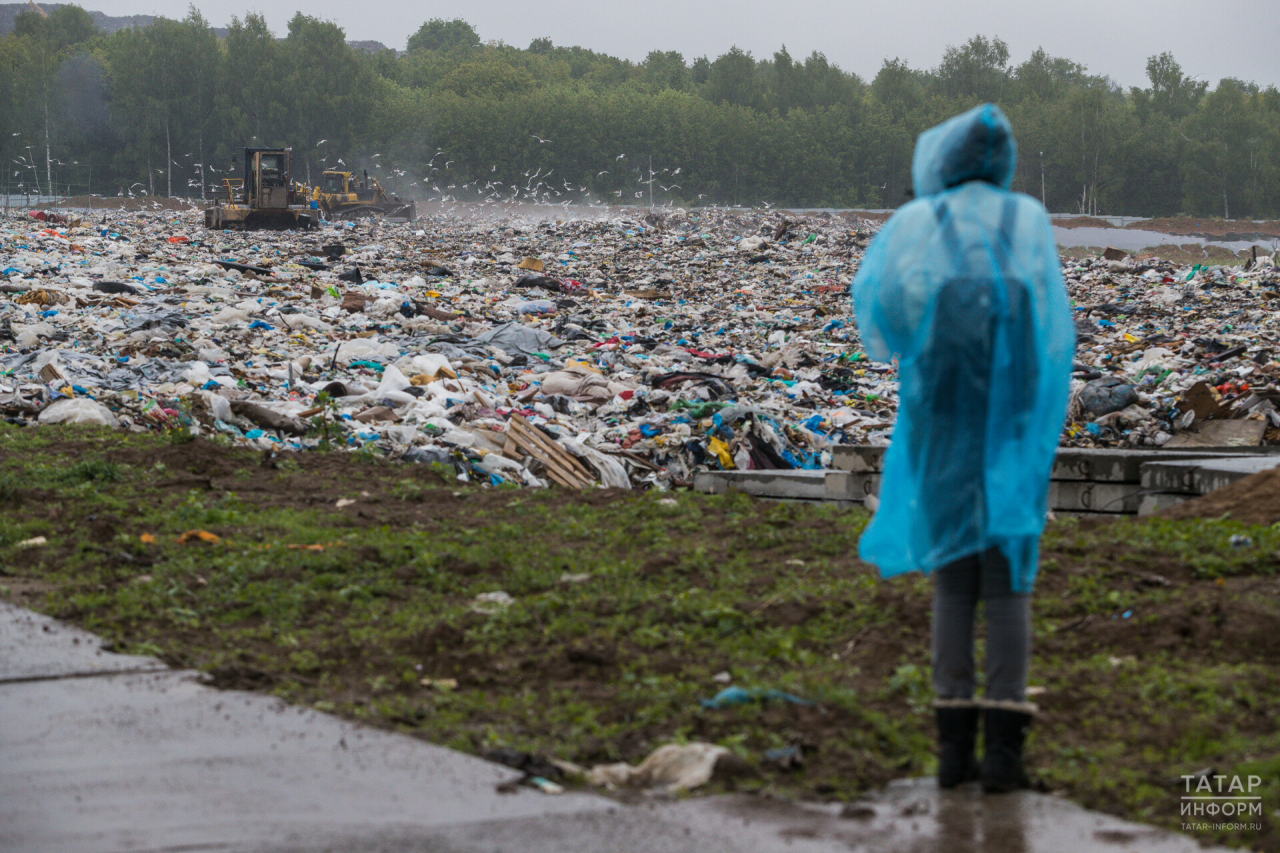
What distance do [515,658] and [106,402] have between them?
7674 millimetres

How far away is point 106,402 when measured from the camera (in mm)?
10234

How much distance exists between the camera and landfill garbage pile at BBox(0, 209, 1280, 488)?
9609mm

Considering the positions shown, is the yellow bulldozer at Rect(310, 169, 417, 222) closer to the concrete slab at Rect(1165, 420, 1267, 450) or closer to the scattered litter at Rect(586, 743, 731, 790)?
the concrete slab at Rect(1165, 420, 1267, 450)

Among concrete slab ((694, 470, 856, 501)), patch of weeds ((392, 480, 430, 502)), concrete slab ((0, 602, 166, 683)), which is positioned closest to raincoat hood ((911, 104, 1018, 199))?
concrete slab ((0, 602, 166, 683))

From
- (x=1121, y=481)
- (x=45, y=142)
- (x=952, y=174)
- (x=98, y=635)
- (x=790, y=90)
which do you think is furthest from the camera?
(x=790, y=90)

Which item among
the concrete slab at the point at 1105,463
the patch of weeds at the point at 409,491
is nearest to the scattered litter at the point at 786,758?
the concrete slab at the point at 1105,463

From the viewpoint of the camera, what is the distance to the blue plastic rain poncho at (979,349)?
→ 107 inches

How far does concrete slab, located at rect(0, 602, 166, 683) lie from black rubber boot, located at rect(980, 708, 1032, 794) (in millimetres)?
2602

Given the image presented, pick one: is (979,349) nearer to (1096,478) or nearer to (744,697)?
(744,697)

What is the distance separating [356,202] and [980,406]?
137ft

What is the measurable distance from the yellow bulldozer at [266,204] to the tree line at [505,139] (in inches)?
1214

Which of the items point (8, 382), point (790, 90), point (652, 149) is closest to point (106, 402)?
point (8, 382)

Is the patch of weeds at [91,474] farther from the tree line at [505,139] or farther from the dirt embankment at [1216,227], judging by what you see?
the tree line at [505,139]

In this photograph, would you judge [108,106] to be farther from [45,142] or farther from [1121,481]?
[1121,481]
